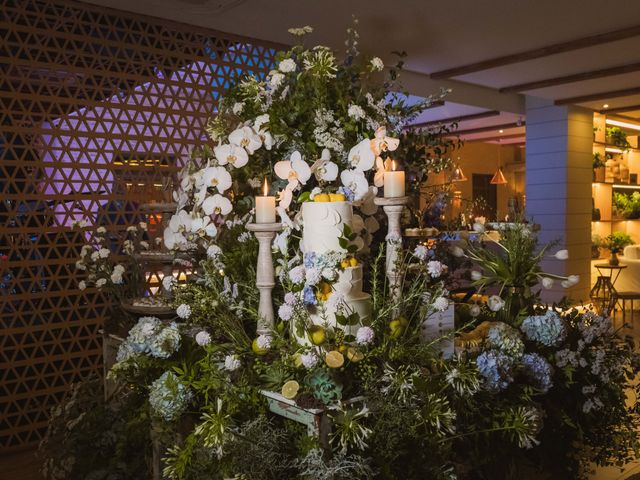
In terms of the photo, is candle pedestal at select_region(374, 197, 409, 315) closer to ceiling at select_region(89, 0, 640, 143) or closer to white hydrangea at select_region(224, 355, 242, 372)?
white hydrangea at select_region(224, 355, 242, 372)

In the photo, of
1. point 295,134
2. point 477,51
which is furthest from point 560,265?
point 295,134

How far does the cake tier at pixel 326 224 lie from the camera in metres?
1.75

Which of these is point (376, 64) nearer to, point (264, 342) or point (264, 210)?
point (264, 210)

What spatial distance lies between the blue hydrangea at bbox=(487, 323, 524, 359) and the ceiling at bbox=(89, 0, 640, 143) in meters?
2.76

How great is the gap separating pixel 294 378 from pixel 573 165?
22.9 ft

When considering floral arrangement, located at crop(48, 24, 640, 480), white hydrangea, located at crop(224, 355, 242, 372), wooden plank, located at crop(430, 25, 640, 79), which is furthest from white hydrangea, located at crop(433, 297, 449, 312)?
wooden plank, located at crop(430, 25, 640, 79)

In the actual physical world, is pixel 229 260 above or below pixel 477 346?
above

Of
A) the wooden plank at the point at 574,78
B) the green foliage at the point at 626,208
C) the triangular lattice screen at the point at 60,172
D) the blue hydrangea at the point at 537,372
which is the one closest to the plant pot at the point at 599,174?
the green foliage at the point at 626,208

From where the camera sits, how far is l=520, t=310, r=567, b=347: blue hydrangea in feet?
7.45

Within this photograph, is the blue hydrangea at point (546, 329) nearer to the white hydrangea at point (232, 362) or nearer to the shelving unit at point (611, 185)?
the white hydrangea at point (232, 362)

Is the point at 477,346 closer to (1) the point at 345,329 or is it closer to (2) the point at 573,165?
(1) the point at 345,329

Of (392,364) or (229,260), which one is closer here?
(392,364)

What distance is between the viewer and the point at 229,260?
2.14 m

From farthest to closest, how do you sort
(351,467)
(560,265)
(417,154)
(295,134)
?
(560,265) < (417,154) < (295,134) < (351,467)
